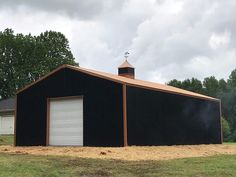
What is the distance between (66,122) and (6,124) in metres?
23.0

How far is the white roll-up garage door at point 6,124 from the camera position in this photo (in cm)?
4231

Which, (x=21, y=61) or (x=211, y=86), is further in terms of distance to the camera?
(x=211, y=86)

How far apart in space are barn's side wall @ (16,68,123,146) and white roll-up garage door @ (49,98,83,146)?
36cm

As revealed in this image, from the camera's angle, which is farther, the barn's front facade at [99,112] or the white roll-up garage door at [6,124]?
the white roll-up garage door at [6,124]

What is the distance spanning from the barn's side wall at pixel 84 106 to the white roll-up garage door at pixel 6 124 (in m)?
19.5

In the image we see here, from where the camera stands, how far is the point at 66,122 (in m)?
21.7

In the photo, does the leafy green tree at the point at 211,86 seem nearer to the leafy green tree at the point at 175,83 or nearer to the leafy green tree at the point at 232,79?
the leafy green tree at the point at 232,79

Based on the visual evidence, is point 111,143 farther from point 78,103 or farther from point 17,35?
point 17,35

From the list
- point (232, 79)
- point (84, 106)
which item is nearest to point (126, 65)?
point (84, 106)

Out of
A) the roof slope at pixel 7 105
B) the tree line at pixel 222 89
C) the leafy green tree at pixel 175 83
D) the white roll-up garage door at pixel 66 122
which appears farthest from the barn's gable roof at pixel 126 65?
the leafy green tree at pixel 175 83

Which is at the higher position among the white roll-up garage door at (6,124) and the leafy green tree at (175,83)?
the leafy green tree at (175,83)

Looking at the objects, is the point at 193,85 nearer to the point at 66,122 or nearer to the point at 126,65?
the point at 126,65

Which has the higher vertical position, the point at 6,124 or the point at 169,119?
the point at 6,124

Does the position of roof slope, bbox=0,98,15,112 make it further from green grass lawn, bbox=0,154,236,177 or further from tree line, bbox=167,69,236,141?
green grass lawn, bbox=0,154,236,177
